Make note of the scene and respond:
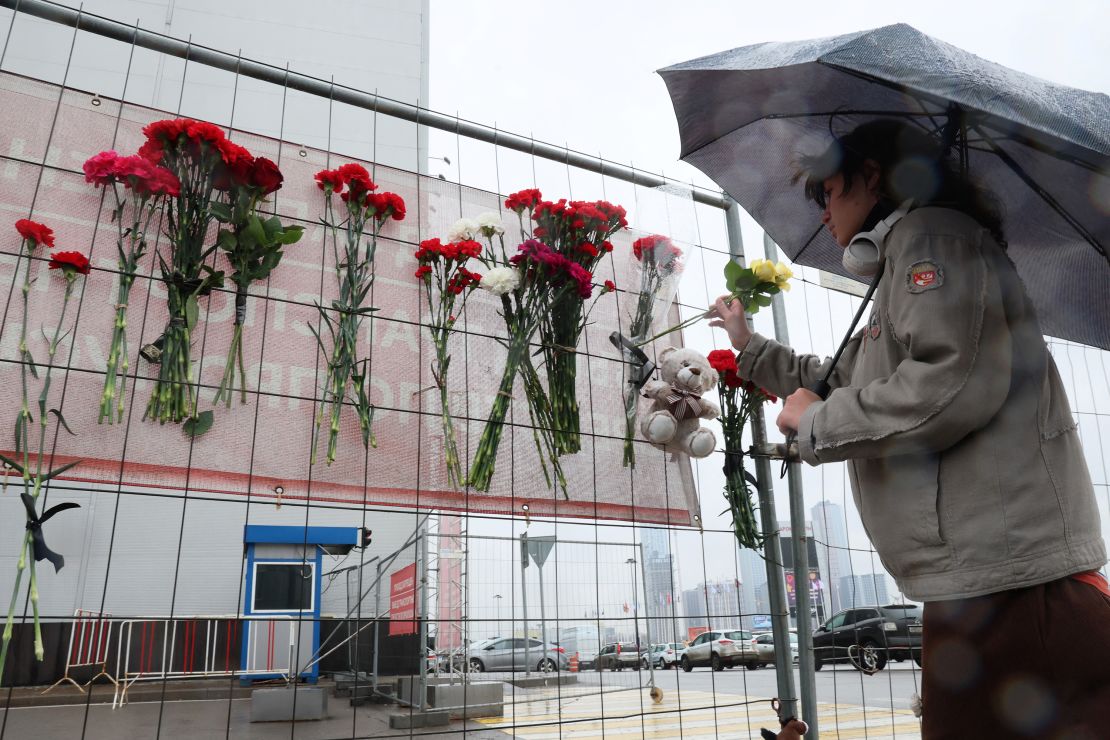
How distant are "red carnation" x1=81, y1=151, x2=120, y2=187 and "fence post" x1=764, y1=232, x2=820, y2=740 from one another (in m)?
2.12

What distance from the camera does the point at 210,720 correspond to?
19.0 feet

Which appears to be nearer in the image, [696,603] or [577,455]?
[577,455]

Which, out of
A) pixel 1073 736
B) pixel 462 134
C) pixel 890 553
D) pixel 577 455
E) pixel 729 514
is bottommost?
pixel 1073 736

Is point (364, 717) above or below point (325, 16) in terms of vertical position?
below

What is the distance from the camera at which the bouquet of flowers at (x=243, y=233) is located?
2160 millimetres

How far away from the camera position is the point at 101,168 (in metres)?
2.10

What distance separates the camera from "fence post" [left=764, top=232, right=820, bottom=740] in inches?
104

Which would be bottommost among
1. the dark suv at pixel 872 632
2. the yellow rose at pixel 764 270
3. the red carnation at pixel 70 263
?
the dark suv at pixel 872 632

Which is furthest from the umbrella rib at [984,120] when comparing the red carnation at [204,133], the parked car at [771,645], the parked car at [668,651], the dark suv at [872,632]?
the parked car at [668,651]

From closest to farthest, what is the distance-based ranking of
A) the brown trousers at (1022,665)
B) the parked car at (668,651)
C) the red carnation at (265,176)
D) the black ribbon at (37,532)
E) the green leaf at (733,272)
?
the brown trousers at (1022,665), the black ribbon at (37,532), the red carnation at (265,176), the green leaf at (733,272), the parked car at (668,651)

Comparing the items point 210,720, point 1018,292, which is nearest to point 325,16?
point 210,720

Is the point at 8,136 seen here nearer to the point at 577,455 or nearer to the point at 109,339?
the point at 109,339

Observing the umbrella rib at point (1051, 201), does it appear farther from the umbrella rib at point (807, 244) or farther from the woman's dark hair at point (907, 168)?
the umbrella rib at point (807, 244)

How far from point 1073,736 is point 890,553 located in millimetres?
336
